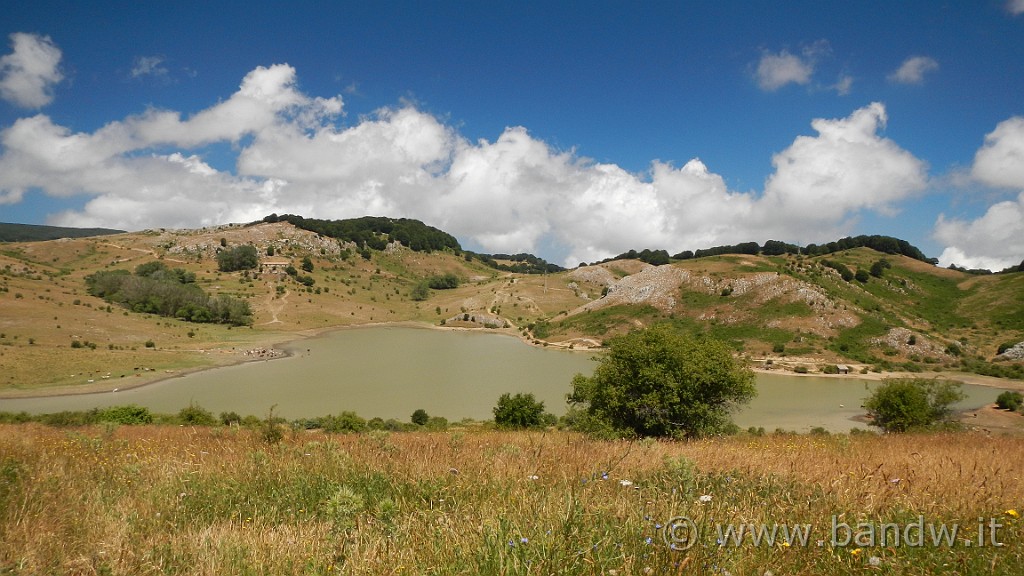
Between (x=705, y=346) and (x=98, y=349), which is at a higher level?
(x=705, y=346)

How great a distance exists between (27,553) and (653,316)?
9425 cm

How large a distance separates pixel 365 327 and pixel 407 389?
62913mm

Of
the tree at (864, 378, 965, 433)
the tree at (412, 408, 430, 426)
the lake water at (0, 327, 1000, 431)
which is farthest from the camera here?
the lake water at (0, 327, 1000, 431)

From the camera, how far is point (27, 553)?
309cm

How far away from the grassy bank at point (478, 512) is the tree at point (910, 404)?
3448 centimetres

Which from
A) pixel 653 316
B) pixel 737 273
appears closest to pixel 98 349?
pixel 653 316

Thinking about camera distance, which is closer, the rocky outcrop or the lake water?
the lake water

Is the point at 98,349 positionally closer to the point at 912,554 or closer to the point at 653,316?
the point at 912,554

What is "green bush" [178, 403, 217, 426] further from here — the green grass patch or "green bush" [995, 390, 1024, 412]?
the green grass patch

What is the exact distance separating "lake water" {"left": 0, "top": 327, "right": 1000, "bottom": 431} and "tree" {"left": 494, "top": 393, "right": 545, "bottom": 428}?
17.7 ft

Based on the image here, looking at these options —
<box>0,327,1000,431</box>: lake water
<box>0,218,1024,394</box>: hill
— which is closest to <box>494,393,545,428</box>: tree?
<box>0,327,1000,431</box>: lake water

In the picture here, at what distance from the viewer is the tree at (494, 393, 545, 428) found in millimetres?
35688

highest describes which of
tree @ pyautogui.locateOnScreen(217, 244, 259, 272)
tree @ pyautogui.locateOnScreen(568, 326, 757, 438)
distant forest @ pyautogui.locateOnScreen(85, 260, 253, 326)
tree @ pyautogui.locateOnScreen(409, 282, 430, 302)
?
tree @ pyautogui.locateOnScreen(217, 244, 259, 272)

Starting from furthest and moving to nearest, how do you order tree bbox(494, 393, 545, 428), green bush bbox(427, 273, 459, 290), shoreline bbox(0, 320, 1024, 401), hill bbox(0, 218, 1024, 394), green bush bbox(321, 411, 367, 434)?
green bush bbox(427, 273, 459, 290) → hill bbox(0, 218, 1024, 394) → shoreline bbox(0, 320, 1024, 401) → tree bbox(494, 393, 545, 428) → green bush bbox(321, 411, 367, 434)
